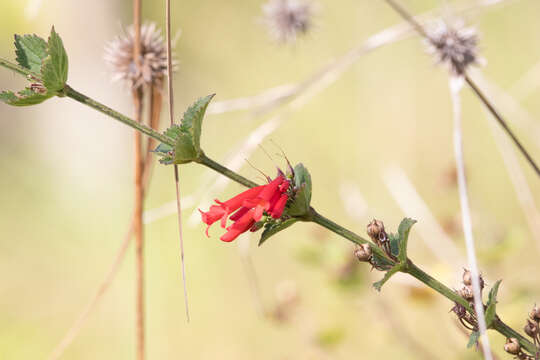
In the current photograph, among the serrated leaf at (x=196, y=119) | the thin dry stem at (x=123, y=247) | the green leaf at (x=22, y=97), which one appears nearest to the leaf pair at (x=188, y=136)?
the serrated leaf at (x=196, y=119)

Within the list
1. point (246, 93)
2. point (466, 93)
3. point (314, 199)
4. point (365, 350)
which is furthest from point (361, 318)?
point (246, 93)

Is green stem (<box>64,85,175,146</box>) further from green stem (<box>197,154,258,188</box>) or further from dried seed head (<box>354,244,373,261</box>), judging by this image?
dried seed head (<box>354,244,373,261</box>)

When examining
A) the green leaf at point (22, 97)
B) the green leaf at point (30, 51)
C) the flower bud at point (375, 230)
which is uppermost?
the green leaf at point (30, 51)

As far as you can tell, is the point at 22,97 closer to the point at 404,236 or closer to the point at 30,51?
the point at 30,51

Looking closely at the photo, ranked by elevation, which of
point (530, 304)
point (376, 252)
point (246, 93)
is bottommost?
point (376, 252)

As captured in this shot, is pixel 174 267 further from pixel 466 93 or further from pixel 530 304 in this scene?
pixel 530 304

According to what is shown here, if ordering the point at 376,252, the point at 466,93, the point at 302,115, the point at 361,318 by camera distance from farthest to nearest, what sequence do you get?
the point at 302,115
the point at 466,93
the point at 361,318
the point at 376,252

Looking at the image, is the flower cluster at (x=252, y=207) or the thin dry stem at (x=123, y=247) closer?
the flower cluster at (x=252, y=207)

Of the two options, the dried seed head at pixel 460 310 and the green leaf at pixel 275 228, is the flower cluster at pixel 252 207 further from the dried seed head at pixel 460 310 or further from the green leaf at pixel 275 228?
the dried seed head at pixel 460 310
